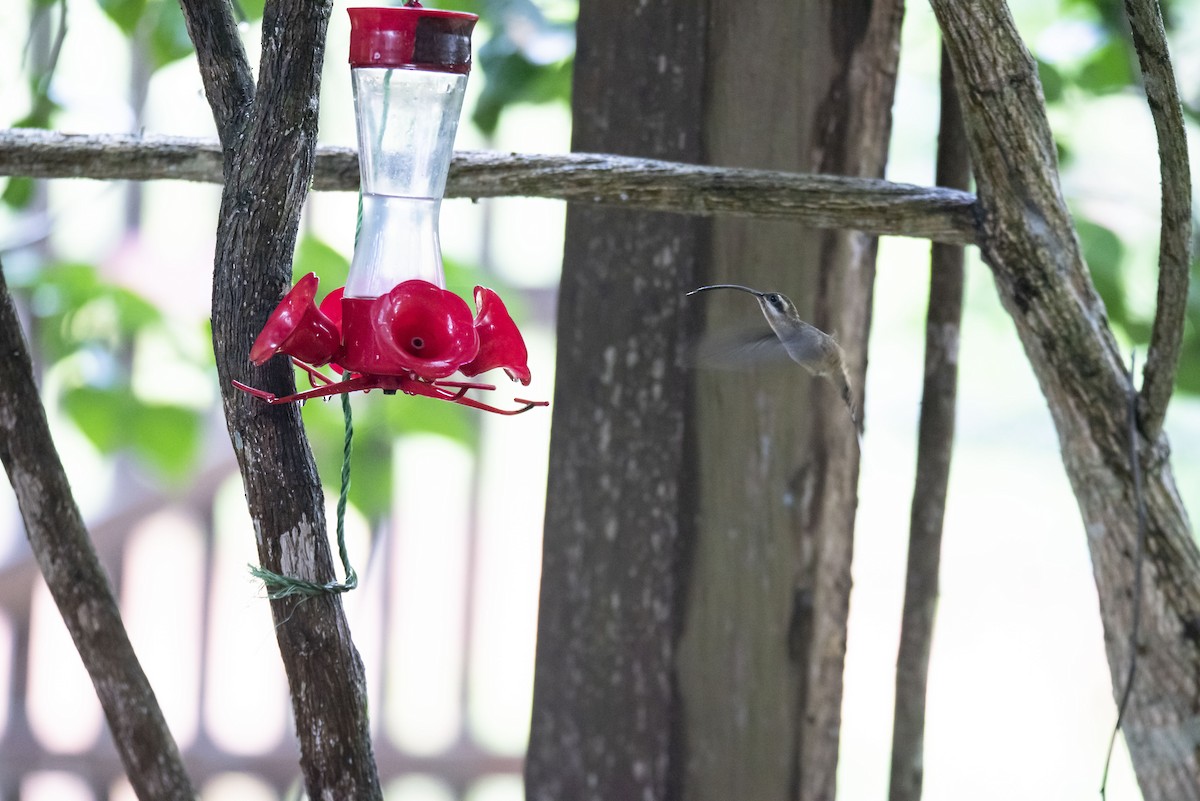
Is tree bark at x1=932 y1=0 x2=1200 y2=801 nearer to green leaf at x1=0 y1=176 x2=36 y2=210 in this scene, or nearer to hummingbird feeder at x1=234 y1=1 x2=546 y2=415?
hummingbird feeder at x1=234 y1=1 x2=546 y2=415

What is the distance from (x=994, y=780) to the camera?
108 inches

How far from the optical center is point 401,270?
71 cm

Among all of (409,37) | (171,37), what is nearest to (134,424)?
(171,37)

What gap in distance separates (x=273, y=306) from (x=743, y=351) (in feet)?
1.20

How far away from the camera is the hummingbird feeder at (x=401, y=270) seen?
60 cm

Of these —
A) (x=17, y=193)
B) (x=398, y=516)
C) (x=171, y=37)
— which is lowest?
(x=398, y=516)

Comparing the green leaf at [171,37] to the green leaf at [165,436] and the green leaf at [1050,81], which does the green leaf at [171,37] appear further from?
the green leaf at [1050,81]

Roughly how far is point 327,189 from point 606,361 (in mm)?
342

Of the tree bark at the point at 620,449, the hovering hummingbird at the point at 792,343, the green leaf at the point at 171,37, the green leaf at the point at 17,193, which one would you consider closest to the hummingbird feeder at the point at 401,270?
the hovering hummingbird at the point at 792,343

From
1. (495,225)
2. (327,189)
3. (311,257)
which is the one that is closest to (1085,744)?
(495,225)

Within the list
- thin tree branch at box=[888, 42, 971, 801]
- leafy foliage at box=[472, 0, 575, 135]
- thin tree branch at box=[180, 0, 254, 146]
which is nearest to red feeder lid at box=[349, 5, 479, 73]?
thin tree branch at box=[180, 0, 254, 146]

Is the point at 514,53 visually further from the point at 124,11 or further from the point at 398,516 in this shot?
the point at 398,516

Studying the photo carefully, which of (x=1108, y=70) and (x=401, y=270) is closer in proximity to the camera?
→ (x=401, y=270)

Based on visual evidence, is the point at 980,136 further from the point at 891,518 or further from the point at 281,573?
the point at 891,518
